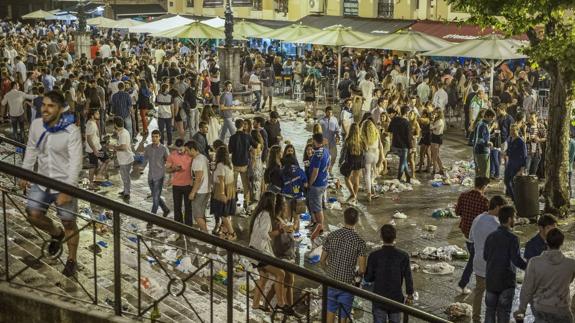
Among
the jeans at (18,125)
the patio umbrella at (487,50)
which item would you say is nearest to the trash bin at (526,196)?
the patio umbrella at (487,50)

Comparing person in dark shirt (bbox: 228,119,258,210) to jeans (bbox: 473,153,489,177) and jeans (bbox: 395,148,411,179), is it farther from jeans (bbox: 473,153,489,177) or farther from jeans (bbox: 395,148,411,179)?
jeans (bbox: 473,153,489,177)

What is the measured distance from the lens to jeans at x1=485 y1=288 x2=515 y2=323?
8.10 m

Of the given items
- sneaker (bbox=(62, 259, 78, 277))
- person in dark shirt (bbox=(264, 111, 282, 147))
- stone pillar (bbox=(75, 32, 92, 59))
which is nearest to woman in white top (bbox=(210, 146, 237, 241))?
person in dark shirt (bbox=(264, 111, 282, 147))

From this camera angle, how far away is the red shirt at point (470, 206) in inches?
392

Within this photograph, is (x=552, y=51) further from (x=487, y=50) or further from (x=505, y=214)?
(x=487, y=50)

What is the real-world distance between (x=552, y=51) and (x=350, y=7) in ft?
92.3

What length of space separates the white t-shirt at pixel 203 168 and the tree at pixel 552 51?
532 cm

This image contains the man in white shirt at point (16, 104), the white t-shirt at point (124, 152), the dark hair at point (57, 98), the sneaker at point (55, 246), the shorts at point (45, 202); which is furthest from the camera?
the man in white shirt at point (16, 104)

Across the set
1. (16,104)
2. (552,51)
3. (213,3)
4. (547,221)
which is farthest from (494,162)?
(213,3)

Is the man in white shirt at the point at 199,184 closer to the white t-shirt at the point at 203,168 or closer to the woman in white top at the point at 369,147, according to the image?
the white t-shirt at the point at 203,168

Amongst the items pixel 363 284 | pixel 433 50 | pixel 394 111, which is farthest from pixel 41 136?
pixel 433 50

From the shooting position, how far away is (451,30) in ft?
101

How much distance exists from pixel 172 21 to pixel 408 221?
69.4ft

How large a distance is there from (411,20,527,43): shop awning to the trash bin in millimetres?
15019
